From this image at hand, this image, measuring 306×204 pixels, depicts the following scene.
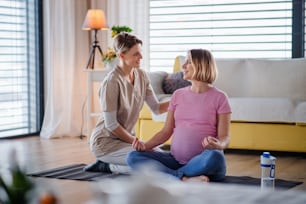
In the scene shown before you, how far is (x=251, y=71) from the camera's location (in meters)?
6.49

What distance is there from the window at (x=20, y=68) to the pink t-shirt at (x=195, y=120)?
329 centimetres

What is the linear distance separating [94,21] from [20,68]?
100cm

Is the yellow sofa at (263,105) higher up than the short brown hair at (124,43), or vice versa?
the short brown hair at (124,43)

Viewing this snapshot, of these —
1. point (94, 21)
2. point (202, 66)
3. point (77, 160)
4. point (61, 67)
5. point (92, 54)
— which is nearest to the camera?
point (202, 66)

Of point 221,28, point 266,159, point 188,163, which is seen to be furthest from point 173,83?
point 266,159

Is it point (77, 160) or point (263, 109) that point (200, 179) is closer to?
point (77, 160)

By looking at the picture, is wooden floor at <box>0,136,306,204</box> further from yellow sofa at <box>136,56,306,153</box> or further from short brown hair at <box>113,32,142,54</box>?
short brown hair at <box>113,32,142,54</box>

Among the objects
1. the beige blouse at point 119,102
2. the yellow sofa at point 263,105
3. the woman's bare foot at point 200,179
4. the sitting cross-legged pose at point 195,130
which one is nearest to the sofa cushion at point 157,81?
the yellow sofa at point 263,105

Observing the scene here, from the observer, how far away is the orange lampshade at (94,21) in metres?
6.91

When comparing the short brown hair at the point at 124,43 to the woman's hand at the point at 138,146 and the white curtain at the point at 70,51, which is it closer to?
the woman's hand at the point at 138,146

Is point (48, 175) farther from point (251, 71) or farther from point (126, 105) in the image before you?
point (251, 71)

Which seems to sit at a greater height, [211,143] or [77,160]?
[211,143]

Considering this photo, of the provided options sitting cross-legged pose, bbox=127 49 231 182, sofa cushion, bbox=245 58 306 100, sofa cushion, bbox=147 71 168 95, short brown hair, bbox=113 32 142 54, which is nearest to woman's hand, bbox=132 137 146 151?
sitting cross-legged pose, bbox=127 49 231 182

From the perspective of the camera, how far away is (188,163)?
13.4ft
